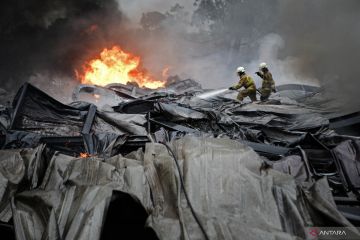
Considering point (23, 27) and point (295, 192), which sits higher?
point (23, 27)

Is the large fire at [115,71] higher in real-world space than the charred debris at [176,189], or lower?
higher

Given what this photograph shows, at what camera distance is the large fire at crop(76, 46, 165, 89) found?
17328mm

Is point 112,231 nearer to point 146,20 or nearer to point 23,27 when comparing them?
point 23,27

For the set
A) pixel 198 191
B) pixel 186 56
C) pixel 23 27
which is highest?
pixel 186 56

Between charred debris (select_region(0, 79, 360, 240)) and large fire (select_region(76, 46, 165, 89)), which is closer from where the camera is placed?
charred debris (select_region(0, 79, 360, 240))

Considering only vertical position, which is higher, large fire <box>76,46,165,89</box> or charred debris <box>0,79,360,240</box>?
large fire <box>76,46,165,89</box>

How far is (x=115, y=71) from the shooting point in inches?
700

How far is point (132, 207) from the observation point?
2.09m

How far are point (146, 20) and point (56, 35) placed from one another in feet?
34.8

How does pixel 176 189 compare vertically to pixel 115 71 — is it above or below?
below

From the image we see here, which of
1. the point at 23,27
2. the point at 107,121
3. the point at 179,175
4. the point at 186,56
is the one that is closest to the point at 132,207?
the point at 179,175

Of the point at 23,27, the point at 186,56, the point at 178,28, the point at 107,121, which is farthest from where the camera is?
the point at 178,28

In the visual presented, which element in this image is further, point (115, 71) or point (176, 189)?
point (115, 71)

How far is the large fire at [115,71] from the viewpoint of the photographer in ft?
Answer: 56.9
